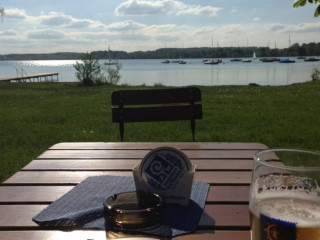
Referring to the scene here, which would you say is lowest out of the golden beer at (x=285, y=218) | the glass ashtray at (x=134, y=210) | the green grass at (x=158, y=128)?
the green grass at (x=158, y=128)

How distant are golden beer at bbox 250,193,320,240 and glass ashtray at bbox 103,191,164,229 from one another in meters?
0.47

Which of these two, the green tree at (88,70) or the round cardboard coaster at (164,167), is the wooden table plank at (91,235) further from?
the green tree at (88,70)

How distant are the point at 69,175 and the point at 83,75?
24822 millimetres

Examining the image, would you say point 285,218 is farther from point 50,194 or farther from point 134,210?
point 50,194

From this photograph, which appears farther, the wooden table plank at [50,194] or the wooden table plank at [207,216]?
the wooden table plank at [50,194]

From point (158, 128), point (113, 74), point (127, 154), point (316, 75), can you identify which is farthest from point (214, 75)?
point (127, 154)

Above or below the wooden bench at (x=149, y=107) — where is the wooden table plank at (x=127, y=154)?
below

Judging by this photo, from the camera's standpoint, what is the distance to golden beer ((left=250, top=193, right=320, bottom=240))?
619 millimetres

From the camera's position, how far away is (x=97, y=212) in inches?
49.3

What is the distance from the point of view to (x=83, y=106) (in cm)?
1066

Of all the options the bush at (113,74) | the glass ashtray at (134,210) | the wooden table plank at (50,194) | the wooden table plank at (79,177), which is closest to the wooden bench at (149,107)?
the wooden table plank at (79,177)

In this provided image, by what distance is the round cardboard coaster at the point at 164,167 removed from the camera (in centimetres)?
125

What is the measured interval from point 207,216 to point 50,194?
0.62 metres

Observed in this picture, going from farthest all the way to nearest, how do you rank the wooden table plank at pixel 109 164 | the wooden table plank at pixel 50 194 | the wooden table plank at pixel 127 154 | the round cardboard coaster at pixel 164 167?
the wooden table plank at pixel 127 154 → the wooden table plank at pixel 109 164 → the wooden table plank at pixel 50 194 → the round cardboard coaster at pixel 164 167
